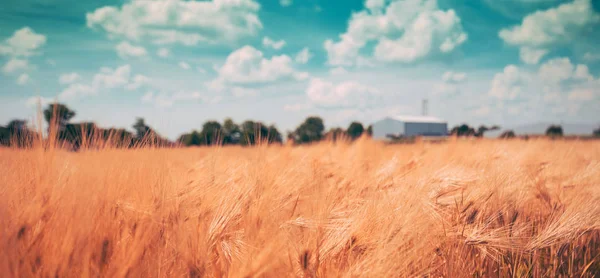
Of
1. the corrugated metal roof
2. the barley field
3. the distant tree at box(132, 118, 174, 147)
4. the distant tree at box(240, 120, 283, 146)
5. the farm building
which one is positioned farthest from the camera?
the corrugated metal roof

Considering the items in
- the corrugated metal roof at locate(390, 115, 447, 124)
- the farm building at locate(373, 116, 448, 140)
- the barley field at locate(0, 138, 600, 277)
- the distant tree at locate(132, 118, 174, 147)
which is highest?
the corrugated metal roof at locate(390, 115, 447, 124)

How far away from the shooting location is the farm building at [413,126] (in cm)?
5303

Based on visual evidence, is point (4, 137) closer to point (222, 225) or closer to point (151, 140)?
point (151, 140)

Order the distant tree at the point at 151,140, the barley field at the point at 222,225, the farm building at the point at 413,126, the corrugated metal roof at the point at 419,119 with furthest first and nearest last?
the corrugated metal roof at the point at 419,119, the farm building at the point at 413,126, the distant tree at the point at 151,140, the barley field at the point at 222,225

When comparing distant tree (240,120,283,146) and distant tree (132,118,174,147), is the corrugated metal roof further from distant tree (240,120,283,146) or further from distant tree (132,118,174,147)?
distant tree (132,118,174,147)

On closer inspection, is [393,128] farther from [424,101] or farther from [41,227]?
[41,227]

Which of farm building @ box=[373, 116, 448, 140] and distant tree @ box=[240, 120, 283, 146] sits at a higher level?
farm building @ box=[373, 116, 448, 140]

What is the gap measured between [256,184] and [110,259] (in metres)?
0.71

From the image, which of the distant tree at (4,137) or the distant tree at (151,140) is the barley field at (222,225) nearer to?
the distant tree at (151,140)

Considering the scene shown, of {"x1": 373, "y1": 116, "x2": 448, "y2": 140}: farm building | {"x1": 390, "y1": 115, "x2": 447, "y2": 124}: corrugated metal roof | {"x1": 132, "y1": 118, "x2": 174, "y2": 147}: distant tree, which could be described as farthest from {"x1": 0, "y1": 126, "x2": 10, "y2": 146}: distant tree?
{"x1": 390, "y1": 115, "x2": 447, "y2": 124}: corrugated metal roof

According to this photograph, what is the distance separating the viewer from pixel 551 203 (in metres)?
2.15

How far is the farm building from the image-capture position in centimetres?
5303

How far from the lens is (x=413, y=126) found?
5394 centimetres

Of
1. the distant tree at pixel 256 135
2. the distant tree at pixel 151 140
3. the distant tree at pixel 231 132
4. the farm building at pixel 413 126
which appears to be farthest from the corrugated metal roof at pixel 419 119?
the distant tree at pixel 151 140
